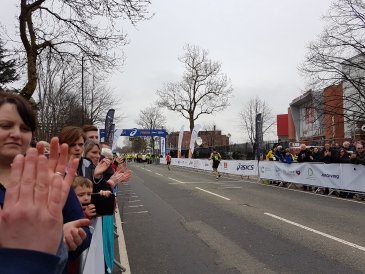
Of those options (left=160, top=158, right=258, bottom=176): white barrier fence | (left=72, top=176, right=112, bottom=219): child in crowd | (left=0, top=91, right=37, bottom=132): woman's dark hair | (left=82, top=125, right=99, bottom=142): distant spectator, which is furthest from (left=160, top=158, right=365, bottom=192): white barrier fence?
(left=0, top=91, right=37, bottom=132): woman's dark hair

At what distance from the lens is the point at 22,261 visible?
1.12 meters

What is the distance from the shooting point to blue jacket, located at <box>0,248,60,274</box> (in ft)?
3.66

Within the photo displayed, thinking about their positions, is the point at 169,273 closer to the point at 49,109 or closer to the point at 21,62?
the point at 21,62

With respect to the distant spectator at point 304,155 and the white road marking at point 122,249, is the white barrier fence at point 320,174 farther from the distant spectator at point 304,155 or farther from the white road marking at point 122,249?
the white road marking at point 122,249

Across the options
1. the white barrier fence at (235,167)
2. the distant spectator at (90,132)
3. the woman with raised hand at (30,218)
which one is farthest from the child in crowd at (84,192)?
the white barrier fence at (235,167)

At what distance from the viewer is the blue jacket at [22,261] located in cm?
111

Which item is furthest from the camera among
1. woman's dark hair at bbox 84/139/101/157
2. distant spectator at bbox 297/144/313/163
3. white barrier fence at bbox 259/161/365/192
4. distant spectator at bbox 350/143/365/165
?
distant spectator at bbox 297/144/313/163

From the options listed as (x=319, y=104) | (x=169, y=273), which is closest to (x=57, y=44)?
(x=169, y=273)

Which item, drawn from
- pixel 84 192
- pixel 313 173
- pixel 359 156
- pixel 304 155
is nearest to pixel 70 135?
pixel 84 192

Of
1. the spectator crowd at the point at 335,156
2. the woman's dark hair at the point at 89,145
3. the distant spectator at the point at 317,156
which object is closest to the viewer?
the woman's dark hair at the point at 89,145

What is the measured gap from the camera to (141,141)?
393 ft

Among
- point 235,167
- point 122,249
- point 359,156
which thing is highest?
point 359,156

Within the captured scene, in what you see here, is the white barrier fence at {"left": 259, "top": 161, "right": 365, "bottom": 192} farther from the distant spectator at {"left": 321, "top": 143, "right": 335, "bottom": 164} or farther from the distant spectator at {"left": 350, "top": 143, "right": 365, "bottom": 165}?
the distant spectator at {"left": 321, "top": 143, "right": 335, "bottom": 164}

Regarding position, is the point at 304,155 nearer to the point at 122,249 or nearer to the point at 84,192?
the point at 122,249
